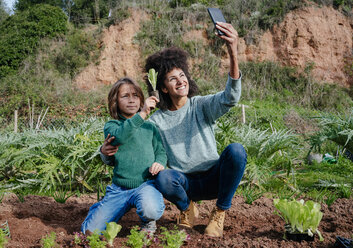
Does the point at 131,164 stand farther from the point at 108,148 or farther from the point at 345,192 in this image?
the point at 345,192

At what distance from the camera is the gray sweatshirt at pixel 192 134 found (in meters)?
2.17

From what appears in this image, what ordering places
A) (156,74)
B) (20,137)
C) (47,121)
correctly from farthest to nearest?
(47,121) → (20,137) → (156,74)

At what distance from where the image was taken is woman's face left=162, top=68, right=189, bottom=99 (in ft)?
7.30

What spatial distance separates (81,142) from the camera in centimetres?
306

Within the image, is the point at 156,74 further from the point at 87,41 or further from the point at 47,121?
the point at 87,41

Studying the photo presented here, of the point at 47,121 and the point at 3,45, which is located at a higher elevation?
the point at 3,45

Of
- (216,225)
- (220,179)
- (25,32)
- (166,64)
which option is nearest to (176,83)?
(166,64)

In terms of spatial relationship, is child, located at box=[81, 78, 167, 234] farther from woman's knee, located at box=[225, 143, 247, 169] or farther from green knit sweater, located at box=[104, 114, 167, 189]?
woman's knee, located at box=[225, 143, 247, 169]

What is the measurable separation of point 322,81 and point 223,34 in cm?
1356

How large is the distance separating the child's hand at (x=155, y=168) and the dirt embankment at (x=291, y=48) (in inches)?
497

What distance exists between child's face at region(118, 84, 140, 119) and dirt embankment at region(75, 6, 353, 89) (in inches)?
483

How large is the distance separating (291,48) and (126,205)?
14641 mm

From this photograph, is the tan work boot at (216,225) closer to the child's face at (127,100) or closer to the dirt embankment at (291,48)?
the child's face at (127,100)

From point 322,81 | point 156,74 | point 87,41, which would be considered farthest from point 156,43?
point 156,74
